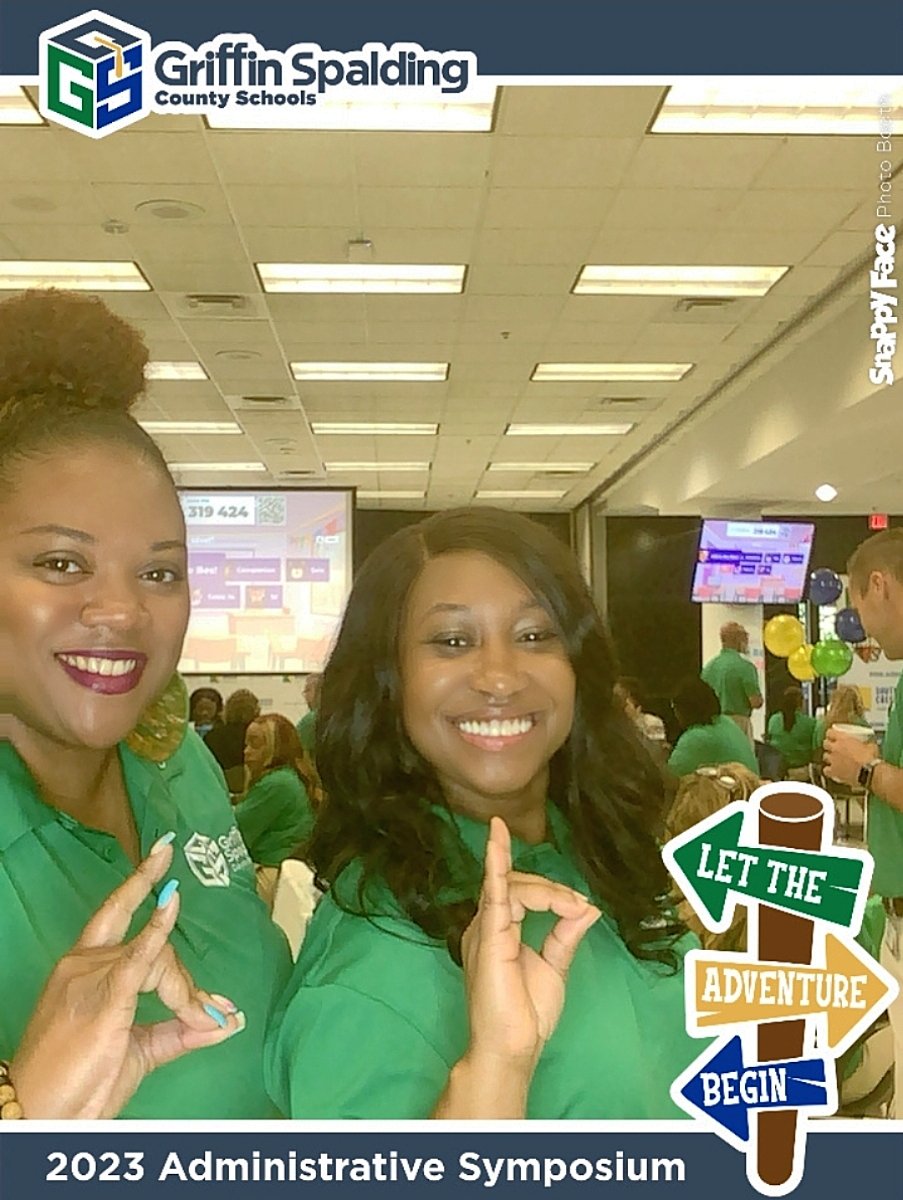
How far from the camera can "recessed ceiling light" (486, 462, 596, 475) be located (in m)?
1.36

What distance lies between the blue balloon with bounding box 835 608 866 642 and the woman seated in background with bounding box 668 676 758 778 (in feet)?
0.76

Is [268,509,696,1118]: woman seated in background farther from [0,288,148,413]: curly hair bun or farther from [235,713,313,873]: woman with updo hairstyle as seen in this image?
[0,288,148,413]: curly hair bun

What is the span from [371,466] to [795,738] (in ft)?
2.02

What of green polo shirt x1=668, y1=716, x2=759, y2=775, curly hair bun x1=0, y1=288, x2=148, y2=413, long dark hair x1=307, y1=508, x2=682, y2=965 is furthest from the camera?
green polo shirt x1=668, y1=716, x2=759, y2=775

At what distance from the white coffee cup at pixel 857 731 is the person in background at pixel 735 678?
111 millimetres

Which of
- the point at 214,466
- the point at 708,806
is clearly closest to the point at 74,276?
the point at 214,466

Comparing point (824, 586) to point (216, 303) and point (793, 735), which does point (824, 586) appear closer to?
point (793, 735)

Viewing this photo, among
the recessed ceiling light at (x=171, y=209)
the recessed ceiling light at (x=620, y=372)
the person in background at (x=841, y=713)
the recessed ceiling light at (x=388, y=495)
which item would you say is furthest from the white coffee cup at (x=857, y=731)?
the recessed ceiling light at (x=171, y=209)

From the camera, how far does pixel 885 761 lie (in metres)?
1.62

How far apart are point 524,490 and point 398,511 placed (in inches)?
6.2

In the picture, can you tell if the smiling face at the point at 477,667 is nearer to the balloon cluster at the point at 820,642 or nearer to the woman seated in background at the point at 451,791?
the woman seated in background at the point at 451,791

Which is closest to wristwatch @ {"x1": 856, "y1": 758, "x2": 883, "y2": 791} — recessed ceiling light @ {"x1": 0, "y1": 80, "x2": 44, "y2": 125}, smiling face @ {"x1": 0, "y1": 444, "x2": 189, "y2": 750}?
smiling face @ {"x1": 0, "y1": 444, "x2": 189, "y2": 750}

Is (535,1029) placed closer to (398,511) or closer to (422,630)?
(422,630)

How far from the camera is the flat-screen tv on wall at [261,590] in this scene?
1287 millimetres
